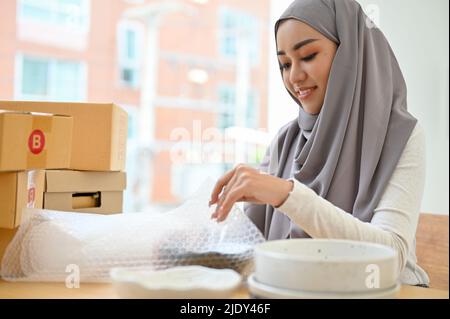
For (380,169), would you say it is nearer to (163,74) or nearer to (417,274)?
(417,274)

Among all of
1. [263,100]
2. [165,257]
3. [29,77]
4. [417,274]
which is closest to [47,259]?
[165,257]

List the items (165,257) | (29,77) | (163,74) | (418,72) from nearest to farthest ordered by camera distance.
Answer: (165,257) < (418,72) < (29,77) < (163,74)

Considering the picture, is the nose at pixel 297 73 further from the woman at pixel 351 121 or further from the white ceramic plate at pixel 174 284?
the white ceramic plate at pixel 174 284

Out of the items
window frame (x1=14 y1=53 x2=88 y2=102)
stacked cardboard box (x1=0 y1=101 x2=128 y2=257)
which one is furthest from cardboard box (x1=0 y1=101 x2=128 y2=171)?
window frame (x1=14 y1=53 x2=88 y2=102)

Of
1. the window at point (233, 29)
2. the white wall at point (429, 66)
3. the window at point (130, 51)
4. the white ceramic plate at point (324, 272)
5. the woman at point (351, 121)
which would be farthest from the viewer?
the window at point (233, 29)

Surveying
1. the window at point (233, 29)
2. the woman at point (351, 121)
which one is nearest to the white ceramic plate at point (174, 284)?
the woman at point (351, 121)

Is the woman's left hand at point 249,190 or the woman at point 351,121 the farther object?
the woman at point 351,121

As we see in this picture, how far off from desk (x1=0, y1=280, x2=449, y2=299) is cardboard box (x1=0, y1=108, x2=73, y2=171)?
210 millimetres

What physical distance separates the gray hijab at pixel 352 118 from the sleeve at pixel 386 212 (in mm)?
33

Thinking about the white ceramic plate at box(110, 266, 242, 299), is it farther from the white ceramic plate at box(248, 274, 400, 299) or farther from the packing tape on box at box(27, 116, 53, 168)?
the packing tape on box at box(27, 116, 53, 168)

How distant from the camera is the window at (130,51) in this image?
24.5ft

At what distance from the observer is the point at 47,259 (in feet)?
2.59

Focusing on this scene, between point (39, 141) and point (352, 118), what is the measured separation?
0.67 metres

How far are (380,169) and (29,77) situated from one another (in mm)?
6171
